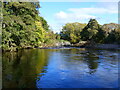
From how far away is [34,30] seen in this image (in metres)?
31.5

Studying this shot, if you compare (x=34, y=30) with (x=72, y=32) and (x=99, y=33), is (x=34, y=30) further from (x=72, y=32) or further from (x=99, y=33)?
(x=72, y=32)

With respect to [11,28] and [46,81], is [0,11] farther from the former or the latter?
[46,81]

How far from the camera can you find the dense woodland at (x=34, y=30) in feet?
78.5

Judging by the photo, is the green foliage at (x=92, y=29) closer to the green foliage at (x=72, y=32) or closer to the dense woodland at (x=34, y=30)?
the dense woodland at (x=34, y=30)

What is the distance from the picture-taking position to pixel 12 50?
92.6ft

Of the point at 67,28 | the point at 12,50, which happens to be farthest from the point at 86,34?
the point at 12,50

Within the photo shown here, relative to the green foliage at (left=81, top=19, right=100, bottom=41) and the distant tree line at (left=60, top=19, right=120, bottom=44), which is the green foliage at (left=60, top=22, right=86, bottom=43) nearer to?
the distant tree line at (left=60, top=19, right=120, bottom=44)

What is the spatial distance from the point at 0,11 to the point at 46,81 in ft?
47.2

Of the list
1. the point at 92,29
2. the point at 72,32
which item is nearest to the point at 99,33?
the point at 92,29

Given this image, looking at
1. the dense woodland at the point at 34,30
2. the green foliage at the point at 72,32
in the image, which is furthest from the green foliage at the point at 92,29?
the green foliage at the point at 72,32

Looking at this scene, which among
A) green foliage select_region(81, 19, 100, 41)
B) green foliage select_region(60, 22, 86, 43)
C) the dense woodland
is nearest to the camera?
the dense woodland

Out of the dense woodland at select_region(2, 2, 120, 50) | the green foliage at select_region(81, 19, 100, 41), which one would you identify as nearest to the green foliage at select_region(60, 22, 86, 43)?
the dense woodland at select_region(2, 2, 120, 50)

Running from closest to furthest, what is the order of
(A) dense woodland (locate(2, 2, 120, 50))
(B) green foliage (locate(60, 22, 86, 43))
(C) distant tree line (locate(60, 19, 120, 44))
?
1. (A) dense woodland (locate(2, 2, 120, 50))
2. (C) distant tree line (locate(60, 19, 120, 44))
3. (B) green foliage (locate(60, 22, 86, 43))

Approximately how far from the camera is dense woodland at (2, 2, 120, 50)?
2392 cm
